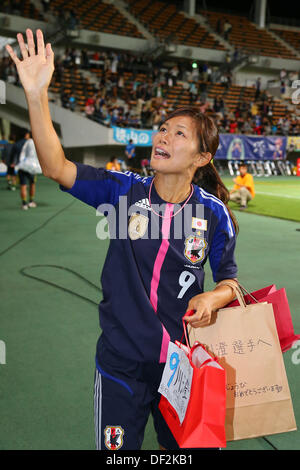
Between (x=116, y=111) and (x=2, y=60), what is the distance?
24.0ft

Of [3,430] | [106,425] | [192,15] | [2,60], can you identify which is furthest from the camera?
[192,15]

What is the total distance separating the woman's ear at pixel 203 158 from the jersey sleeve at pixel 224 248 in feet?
0.74

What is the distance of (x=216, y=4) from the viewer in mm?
43625

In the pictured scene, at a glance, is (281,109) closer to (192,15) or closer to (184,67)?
(184,67)

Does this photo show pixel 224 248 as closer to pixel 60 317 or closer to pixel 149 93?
pixel 60 317

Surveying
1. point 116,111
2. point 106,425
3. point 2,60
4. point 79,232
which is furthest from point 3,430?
point 2,60

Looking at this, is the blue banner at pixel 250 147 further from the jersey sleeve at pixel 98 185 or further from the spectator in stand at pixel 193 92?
the jersey sleeve at pixel 98 185

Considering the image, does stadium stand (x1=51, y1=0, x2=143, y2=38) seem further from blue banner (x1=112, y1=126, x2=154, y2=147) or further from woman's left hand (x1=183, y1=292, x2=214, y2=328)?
woman's left hand (x1=183, y1=292, x2=214, y2=328)

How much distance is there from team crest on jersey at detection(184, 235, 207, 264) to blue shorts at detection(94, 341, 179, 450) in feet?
1.50

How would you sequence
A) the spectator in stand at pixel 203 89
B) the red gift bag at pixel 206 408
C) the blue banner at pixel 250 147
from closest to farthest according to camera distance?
the red gift bag at pixel 206 408
the blue banner at pixel 250 147
the spectator in stand at pixel 203 89

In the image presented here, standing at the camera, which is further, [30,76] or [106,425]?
[106,425]

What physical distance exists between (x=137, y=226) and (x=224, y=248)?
388 mm

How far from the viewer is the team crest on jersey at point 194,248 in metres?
1.91

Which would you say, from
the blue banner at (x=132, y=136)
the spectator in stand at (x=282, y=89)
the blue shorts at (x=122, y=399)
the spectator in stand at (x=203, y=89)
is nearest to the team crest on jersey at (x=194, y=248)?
the blue shorts at (x=122, y=399)
